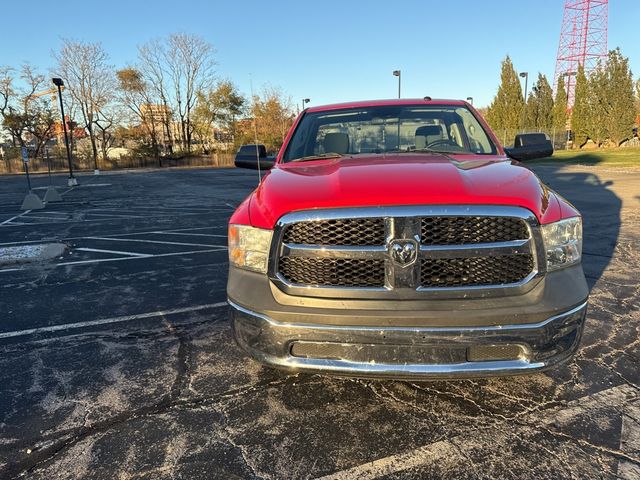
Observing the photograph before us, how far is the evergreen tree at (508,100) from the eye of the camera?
4316 cm

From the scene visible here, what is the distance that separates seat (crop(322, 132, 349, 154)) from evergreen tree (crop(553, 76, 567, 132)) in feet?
150

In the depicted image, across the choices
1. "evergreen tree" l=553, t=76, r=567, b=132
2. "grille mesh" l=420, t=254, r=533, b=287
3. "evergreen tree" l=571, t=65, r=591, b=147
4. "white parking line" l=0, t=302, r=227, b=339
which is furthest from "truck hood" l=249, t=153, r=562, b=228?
"evergreen tree" l=553, t=76, r=567, b=132

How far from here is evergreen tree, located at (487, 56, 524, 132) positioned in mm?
43156

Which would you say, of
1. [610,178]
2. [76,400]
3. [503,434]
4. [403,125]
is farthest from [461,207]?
[610,178]

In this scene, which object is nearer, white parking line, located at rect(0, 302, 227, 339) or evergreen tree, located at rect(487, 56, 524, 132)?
white parking line, located at rect(0, 302, 227, 339)

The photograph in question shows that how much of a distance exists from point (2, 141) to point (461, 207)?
60971mm

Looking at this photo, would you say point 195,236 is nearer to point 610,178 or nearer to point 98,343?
point 98,343

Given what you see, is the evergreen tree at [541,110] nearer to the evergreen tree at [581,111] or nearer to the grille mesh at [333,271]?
the evergreen tree at [581,111]

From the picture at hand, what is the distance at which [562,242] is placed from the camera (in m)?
2.39

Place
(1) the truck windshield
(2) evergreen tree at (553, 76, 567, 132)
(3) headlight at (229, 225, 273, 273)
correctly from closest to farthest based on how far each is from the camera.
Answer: (3) headlight at (229, 225, 273, 273) → (1) the truck windshield → (2) evergreen tree at (553, 76, 567, 132)

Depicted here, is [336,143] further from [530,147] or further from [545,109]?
[545,109]

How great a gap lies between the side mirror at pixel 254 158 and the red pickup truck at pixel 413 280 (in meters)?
1.68

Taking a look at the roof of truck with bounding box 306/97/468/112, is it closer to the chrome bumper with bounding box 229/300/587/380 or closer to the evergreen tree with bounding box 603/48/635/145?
the chrome bumper with bounding box 229/300/587/380

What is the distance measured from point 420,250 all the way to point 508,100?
47.4m
